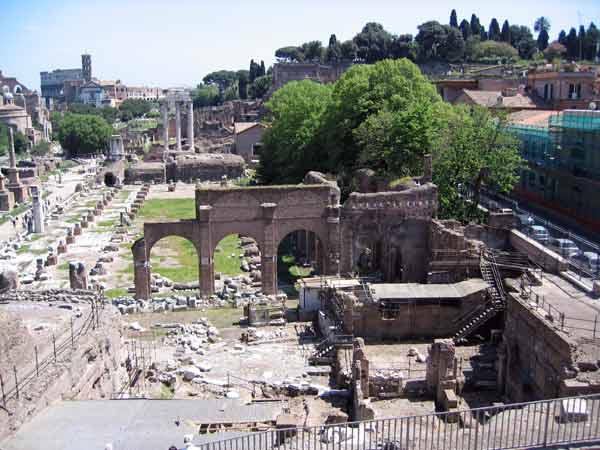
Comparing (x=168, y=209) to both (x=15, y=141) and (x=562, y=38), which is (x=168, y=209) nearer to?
(x=15, y=141)

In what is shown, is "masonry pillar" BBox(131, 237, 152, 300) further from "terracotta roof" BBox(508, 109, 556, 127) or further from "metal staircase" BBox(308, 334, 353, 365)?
"terracotta roof" BBox(508, 109, 556, 127)

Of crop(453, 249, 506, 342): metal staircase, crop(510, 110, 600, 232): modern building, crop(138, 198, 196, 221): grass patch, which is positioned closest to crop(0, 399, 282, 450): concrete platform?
crop(453, 249, 506, 342): metal staircase

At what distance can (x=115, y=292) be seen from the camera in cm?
3572

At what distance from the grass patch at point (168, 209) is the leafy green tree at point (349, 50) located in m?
63.8

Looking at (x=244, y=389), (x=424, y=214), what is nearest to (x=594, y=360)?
(x=244, y=389)

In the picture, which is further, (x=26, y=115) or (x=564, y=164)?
(x=26, y=115)

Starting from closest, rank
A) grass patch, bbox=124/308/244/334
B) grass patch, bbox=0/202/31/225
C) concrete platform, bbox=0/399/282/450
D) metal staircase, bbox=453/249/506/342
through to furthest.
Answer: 1. concrete platform, bbox=0/399/282/450
2. metal staircase, bbox=453/249/506/342
3. grass patch, bbox=124/308/244/334
4. grass patch, bbox=0/202/31/225

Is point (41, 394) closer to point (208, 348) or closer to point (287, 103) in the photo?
point (208, 348)

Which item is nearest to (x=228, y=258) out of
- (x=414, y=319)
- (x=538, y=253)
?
(x=414, y=319)

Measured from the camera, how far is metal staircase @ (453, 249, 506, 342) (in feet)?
83.7

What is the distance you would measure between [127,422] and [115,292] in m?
20.5

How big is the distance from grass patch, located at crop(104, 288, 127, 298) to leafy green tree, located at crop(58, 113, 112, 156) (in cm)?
8491

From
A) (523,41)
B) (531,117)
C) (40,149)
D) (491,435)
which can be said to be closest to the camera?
(491,435)

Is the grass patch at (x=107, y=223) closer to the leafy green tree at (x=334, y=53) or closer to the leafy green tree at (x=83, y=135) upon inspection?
the leafy green tree at (x=83, y=135)
